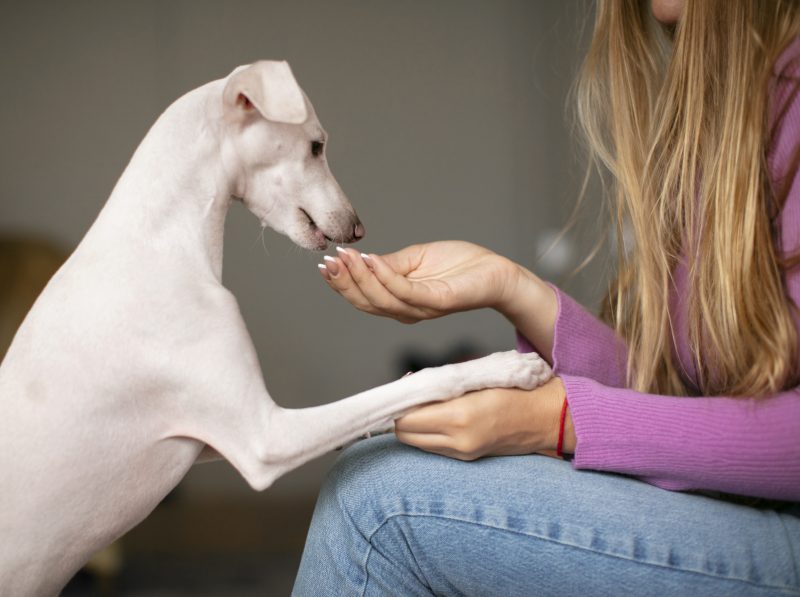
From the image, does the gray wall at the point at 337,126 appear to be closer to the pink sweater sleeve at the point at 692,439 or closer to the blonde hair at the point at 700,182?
the blonde hair at the point at 700,182

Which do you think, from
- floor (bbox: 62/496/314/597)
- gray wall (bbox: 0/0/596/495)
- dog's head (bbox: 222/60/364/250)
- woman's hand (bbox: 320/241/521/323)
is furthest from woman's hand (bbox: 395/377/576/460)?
gray wall (bbox: 0/0/596/495)

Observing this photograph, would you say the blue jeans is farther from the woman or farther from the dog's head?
the dog's head

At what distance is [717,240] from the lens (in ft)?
3.51

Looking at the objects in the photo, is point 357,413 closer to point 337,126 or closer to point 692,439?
point 692,439

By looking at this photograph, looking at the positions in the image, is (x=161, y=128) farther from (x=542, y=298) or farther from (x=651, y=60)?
(x=651, y=60)

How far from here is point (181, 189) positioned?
3.49 ft

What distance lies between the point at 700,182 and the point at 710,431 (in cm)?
36

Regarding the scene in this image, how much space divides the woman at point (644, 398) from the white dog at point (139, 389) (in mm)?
80

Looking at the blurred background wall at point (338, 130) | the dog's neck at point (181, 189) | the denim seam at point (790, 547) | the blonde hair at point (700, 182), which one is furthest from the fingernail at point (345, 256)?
the blurred background wall at point (338, 130)

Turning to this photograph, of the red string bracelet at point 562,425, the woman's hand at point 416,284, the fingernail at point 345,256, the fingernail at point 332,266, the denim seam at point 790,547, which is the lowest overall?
the denim seam at point 790,547

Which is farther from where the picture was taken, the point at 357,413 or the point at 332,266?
the point at 332,266

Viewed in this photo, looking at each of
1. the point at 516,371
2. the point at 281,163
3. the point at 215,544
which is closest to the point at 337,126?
the point at 215,544

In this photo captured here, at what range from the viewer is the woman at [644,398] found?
910 millimetres

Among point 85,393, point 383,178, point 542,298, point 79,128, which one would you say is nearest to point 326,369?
point 383,178
